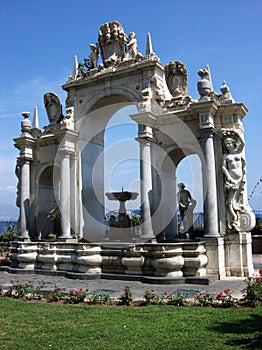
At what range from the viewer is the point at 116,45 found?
19000 mm

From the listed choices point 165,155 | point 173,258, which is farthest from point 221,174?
point 173,258

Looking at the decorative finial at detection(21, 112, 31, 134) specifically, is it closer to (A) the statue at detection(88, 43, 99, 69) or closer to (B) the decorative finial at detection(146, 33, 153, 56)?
(A) the statue at detection(88, 43, 99, 69)

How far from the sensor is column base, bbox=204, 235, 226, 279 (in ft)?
46.1

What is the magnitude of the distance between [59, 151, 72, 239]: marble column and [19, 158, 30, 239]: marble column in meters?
2.71

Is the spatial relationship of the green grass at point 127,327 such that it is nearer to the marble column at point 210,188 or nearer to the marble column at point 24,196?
the marble column at point 210,188

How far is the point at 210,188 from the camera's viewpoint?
14.6 meters

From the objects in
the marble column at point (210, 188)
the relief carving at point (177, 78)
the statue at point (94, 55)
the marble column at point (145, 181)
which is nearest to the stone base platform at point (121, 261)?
the marble column at point (210, 188)

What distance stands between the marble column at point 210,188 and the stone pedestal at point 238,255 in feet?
2.61

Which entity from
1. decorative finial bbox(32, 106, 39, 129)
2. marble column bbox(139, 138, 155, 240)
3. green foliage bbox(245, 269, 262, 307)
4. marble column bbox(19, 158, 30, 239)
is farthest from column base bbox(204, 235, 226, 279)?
decorative finial bbox(32, 106, 39, 129)

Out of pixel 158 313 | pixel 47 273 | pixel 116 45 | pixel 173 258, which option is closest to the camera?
pixel 158 313

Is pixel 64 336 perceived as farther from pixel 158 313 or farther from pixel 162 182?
pixel 162 182

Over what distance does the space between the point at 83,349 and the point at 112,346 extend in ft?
1.59

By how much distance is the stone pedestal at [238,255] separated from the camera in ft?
47.6

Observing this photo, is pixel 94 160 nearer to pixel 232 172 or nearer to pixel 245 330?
pixel 232 172
